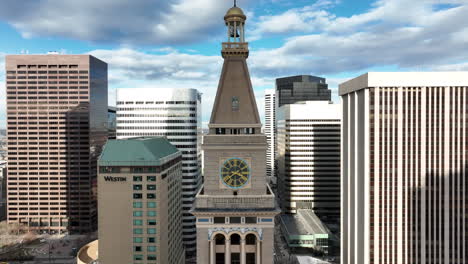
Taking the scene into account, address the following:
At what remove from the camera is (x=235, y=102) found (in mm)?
50375

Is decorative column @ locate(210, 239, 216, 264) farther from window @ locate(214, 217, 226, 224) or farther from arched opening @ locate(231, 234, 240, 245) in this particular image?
arched opening @ locate(231, 234, 240, 245)

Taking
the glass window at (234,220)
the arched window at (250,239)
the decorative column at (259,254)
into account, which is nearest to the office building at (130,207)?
the arched window at (250,239)

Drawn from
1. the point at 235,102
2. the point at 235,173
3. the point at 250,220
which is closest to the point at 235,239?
the point at 250,220

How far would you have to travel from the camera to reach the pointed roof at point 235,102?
50094mm

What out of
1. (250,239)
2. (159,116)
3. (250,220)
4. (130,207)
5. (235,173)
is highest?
(159,116)

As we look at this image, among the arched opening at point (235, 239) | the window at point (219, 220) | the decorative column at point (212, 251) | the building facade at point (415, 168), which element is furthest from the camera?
the building facade at point (415, 168)

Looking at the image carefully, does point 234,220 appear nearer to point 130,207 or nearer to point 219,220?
point 219,220

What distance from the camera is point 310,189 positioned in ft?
515

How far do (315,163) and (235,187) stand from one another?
113699mm

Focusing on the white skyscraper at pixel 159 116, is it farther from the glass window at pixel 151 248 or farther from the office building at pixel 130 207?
the glass window at pixel 151 248

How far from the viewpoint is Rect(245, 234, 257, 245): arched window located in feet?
165

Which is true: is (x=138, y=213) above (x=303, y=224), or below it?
above

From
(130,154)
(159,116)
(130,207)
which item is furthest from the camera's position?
(159,116)

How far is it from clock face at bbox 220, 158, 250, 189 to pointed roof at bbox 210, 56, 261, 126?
5924 millimetres
